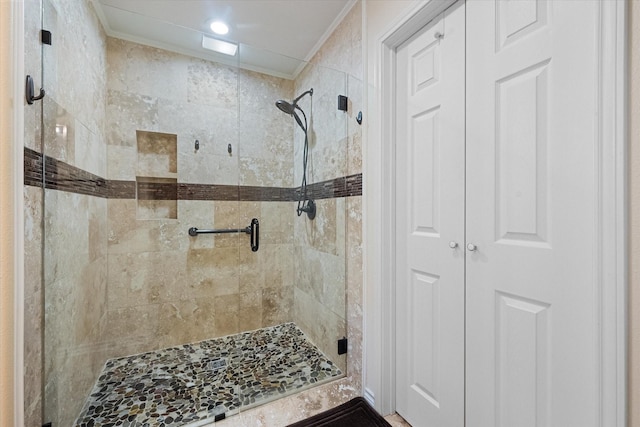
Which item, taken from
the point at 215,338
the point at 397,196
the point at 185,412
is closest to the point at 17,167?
the point at 185,412

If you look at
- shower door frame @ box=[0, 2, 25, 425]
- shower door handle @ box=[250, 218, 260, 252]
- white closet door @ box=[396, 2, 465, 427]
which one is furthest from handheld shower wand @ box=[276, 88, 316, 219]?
shower door frame @ box=[0, 2, 25, 425]

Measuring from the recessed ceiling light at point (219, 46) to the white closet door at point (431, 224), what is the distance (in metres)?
1.24

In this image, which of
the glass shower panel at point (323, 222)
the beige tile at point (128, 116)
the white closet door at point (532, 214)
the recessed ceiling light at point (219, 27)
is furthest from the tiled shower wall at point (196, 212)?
the white closet door at point (532, 214)

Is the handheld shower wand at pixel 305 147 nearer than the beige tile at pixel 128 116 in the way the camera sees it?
No

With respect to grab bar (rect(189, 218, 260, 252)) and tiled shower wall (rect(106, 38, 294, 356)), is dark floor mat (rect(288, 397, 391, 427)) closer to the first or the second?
tiled shower wall (rect(106, 38, 294, 356))

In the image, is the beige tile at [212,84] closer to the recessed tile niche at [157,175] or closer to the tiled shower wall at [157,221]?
the tiled shower wall at [157,221]

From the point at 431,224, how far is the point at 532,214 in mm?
415

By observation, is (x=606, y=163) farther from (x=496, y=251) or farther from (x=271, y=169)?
(x=271, y=169)

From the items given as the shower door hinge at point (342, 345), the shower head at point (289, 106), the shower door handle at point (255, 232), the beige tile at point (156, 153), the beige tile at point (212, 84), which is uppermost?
the beige tile at point (212, 84)

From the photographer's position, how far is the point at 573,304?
0.82 m

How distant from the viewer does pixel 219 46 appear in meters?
1.98

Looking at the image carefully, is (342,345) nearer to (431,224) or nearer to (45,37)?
(431,224)

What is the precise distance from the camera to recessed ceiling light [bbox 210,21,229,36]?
1951mm

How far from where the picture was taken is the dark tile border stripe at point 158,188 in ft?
3.67
